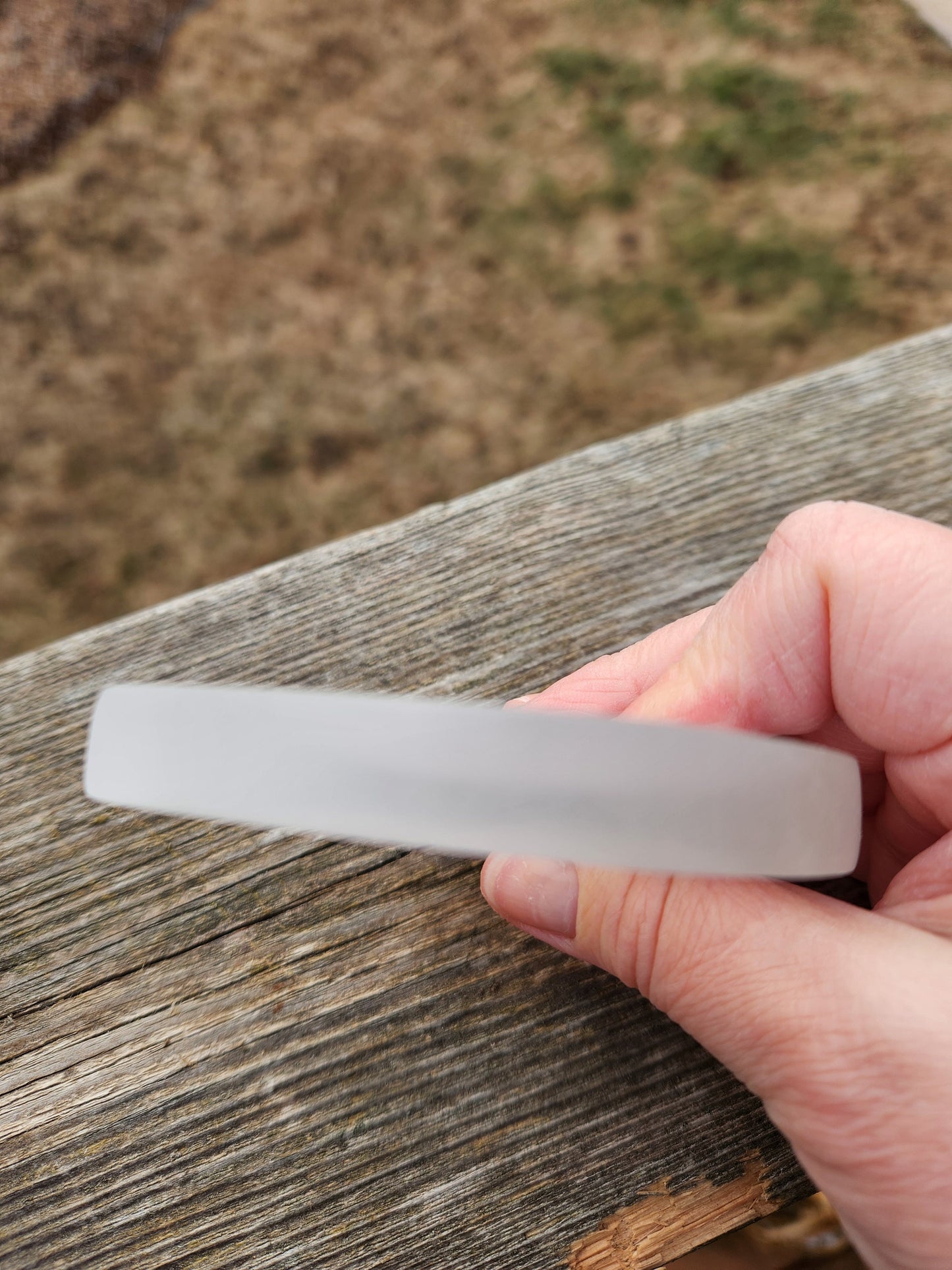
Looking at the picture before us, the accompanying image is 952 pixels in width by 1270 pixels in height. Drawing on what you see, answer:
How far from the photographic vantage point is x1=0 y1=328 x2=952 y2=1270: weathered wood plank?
440mm

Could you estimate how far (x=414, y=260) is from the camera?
1.32 metres

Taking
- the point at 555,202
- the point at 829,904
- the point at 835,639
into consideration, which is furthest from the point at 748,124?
the point at 829,904

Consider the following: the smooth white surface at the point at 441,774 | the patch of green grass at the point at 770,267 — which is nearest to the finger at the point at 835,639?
the smooth white surface at the point at 441,774

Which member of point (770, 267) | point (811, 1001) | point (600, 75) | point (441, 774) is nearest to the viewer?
point (441, 774)

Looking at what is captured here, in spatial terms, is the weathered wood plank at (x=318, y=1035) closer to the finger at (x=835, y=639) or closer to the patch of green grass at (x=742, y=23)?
the finger at (x=835, y=639)

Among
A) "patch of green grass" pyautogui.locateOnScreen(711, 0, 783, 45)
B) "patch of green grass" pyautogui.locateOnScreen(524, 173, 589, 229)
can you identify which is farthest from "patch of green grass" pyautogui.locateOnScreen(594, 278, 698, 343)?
"patch of green grass" pyautogui.locateOnScreen(711, 0, 783, 45)

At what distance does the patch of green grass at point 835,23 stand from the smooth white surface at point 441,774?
1519mm

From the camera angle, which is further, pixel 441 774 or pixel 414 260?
pixel 414 260

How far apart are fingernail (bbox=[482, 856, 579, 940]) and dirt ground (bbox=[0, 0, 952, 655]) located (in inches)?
34.0

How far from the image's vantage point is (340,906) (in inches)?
18.7

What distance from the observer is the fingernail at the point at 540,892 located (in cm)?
43

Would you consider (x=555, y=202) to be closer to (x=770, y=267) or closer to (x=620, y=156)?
(x=620, y=156)

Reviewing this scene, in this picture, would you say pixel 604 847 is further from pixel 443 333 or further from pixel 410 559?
pixel 443 333

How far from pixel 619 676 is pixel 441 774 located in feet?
0.79
